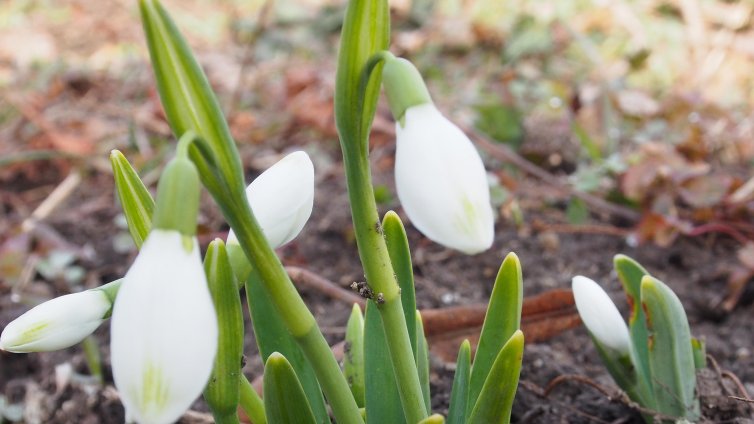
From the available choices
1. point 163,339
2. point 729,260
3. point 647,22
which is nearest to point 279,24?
point 647,22

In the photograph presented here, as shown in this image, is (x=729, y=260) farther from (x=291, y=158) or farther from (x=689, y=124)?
(x=291, y=158)

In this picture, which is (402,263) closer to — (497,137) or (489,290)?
(489,290)

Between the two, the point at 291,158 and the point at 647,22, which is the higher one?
the point at 291,158

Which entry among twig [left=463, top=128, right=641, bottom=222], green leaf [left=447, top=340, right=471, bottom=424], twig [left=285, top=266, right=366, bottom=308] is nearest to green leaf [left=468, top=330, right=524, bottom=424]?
green leaf [left=447, top=340, right=471, bottom=424]

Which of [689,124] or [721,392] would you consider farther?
[689,124]

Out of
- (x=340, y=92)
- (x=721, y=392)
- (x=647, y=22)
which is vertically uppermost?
(x=340, y=92)

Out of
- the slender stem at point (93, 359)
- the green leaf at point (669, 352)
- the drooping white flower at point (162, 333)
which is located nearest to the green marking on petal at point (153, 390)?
the drooping white flower at point (162, 333)

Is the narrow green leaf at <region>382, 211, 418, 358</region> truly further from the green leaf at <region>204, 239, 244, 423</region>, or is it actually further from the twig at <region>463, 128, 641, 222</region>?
the twig at <region>463, 128, 641, 222</region>
